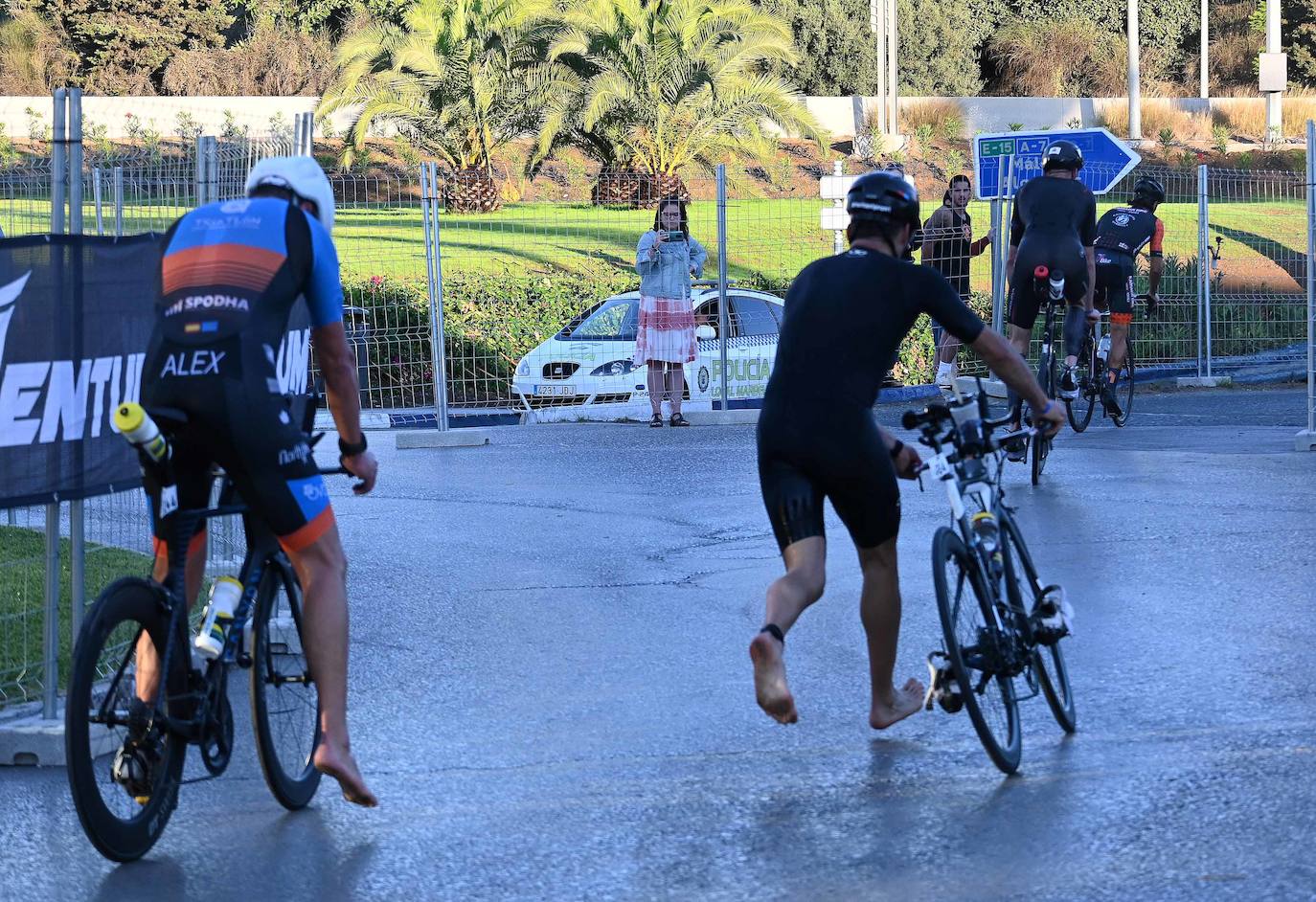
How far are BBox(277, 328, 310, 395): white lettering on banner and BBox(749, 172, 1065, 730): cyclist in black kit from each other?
76.5 inches

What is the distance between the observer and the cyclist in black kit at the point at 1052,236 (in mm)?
12539

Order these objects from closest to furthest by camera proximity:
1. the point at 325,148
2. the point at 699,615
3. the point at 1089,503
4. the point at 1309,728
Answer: the point at 1309,728
the point at 699,615
the point at 1089,503
the point at 325,148

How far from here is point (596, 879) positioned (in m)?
4.90

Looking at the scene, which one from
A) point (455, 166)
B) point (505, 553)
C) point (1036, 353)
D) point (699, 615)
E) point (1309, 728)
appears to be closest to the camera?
point (1309, 728)

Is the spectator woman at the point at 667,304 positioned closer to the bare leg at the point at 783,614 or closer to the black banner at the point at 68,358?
the black banner at the point at 68,358

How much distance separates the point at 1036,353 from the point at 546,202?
7.63 metres

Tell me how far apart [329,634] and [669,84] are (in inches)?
1370

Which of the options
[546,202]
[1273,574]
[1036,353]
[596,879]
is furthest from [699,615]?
[546,202]

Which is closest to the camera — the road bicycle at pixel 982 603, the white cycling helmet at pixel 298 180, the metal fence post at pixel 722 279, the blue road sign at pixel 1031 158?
the white cycling helmet at pixel 298 180

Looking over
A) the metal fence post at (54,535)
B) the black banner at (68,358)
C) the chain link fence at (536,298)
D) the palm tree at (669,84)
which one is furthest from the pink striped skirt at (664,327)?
the palm tree at (669,84)

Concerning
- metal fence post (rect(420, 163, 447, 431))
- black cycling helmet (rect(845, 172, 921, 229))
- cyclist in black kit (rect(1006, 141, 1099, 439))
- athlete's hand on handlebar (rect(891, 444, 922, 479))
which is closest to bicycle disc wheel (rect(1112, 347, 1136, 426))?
cyclist in black kit (rect(1006, 141, 1099, 439))

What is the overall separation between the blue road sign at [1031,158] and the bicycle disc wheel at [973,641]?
12.1 meters

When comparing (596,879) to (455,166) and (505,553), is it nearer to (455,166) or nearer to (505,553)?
(505,553)

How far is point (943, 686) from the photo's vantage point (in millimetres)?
5859
